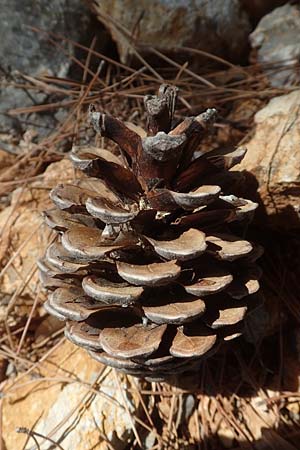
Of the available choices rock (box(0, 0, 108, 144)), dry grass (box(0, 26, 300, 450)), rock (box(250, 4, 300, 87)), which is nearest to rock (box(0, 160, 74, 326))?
dry grass (box(0, 26, 300, 450))

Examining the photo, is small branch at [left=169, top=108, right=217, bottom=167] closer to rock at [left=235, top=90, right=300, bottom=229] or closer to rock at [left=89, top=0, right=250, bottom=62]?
rock at [left=235, top=90, right=300, bottom=229]

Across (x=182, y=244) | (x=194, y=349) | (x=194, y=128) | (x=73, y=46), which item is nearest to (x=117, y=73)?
(x=73, y=46)

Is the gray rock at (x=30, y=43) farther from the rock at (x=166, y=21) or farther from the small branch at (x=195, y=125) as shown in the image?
the small branch at (x=195, y=125)

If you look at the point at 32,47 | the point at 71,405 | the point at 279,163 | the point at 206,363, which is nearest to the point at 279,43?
the point at 279,163

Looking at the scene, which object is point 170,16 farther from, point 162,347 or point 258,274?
point 162,347

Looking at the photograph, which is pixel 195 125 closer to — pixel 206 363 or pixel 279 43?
pixel 206 363

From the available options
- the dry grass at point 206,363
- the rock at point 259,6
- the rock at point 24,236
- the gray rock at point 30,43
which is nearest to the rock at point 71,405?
the dry grass at point 206,363

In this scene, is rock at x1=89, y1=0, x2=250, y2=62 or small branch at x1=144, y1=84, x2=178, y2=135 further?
rock at x1=89, y1=0, x2=250, y2=62
